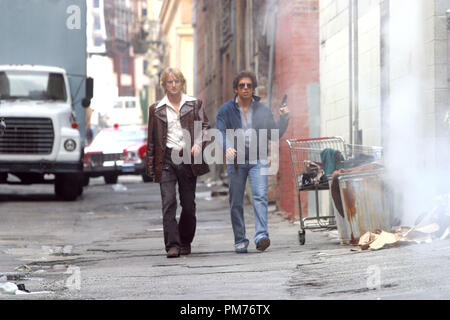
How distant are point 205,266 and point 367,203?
180 cm

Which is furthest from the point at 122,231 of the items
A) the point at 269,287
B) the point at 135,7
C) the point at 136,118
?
the point at 135,7

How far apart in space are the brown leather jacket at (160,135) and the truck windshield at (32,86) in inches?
436

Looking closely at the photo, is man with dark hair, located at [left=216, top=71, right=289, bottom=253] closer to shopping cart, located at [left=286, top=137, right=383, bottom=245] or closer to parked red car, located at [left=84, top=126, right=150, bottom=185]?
shopping cart, located at [left=286, top=137, right=383, bottom=245]

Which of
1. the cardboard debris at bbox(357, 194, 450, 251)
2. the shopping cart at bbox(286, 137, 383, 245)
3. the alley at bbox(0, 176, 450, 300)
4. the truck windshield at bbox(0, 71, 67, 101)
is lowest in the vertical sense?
the alley at bbox(0, 176, 450, 300)

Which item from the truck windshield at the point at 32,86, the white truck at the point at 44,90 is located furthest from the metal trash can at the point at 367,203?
the truck windshield at the point at 32,86

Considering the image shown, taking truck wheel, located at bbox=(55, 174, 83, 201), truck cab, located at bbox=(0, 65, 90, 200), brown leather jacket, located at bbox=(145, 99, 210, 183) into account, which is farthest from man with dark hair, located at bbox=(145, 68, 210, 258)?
truck wheel, located at bbox=(55, 174, 83, 201)

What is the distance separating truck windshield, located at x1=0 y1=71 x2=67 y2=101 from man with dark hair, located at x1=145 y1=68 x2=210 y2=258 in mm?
11052

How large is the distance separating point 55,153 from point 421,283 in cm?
1426

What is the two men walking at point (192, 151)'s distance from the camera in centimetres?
966

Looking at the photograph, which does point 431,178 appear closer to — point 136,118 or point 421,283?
point 421,283

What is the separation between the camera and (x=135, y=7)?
111062mm

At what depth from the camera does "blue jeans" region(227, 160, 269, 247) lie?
31.9ft

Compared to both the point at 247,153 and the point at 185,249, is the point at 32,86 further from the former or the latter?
the point at 247,153

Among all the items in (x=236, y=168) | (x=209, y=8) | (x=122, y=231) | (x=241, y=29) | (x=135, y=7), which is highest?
(x=135, y=7)
